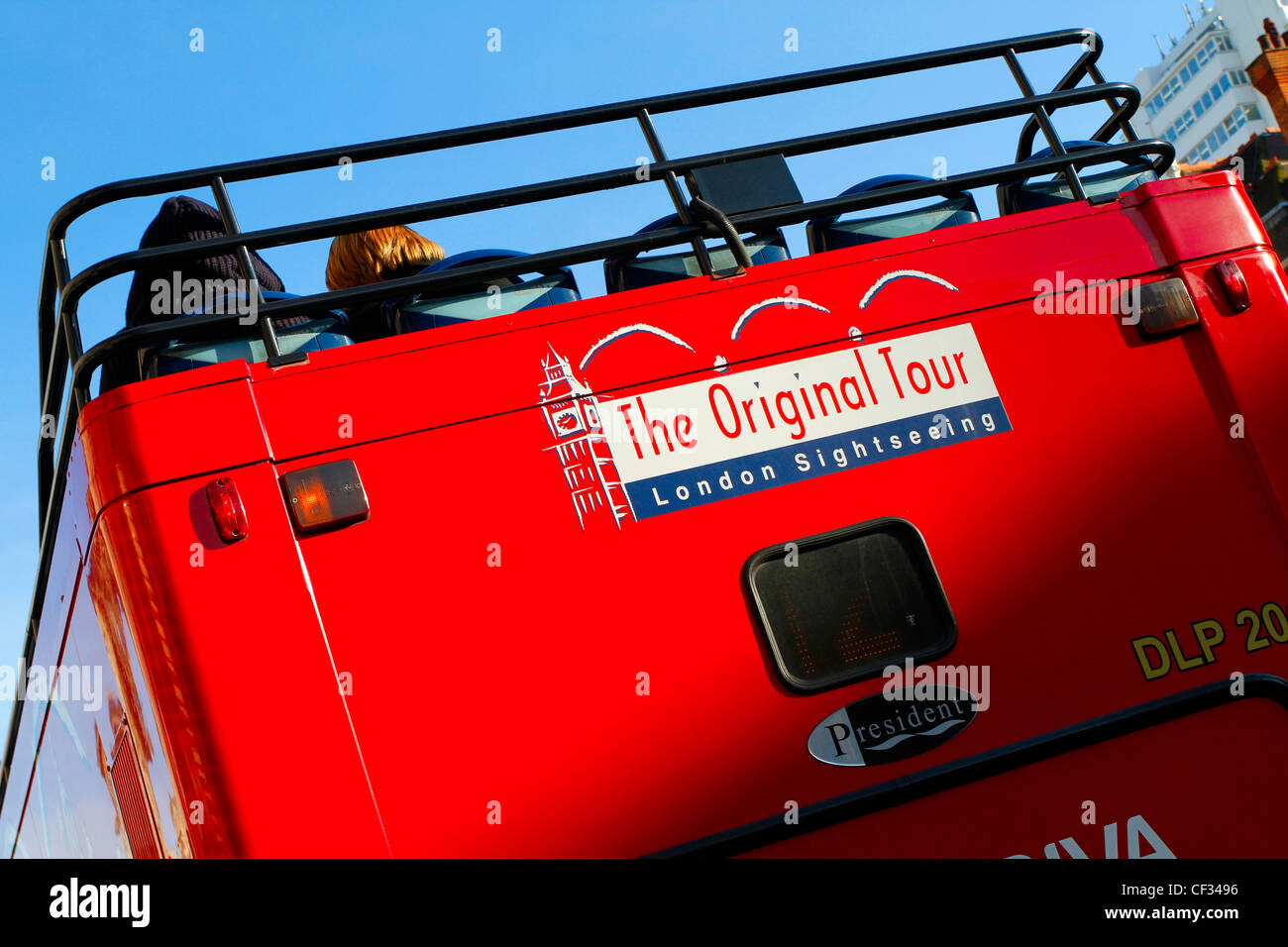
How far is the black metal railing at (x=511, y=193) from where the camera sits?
2.73 m

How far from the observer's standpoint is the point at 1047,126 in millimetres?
3506

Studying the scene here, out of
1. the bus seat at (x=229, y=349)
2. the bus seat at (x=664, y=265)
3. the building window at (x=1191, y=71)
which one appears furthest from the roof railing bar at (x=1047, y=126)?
the building window at (x=1191, y=71)

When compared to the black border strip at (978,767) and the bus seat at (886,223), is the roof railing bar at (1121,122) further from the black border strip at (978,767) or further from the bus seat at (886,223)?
the black border strip at (978,767)

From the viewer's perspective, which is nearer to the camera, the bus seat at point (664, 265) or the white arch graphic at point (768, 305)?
the white arch graphic at point (768, 305)

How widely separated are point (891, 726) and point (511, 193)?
1.77m

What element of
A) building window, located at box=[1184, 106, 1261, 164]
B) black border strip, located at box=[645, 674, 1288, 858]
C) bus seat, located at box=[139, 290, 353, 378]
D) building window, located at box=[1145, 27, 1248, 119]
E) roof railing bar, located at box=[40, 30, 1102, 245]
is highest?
building window, located at box=[1145, 27, 1248, 119]

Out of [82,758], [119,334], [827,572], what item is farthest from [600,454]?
[82,758]

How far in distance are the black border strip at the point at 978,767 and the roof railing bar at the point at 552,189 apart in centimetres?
178

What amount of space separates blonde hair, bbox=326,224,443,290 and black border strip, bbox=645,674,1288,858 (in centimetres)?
214

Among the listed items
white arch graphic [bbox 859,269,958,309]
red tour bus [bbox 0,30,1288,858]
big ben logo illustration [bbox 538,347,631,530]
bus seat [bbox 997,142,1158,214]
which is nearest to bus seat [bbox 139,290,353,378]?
red tour bus [bbox 0,30,1288,858]

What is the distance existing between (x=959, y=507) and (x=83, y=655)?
247 centimetres

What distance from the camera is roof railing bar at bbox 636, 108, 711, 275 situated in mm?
3100

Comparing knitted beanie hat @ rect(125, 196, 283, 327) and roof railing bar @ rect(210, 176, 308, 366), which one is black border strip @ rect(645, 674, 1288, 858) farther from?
knitted beanie hat @ rect(125, 196, 283, 327)
